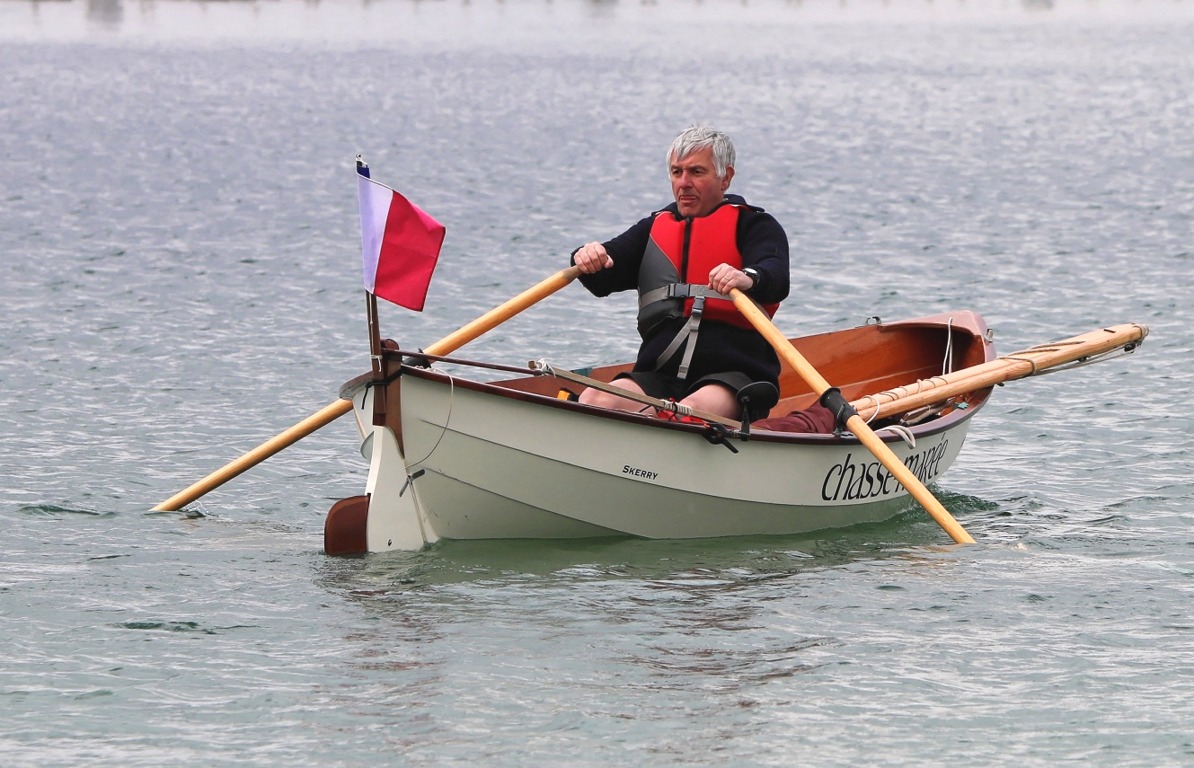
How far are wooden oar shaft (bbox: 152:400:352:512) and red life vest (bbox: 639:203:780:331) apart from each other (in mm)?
1872

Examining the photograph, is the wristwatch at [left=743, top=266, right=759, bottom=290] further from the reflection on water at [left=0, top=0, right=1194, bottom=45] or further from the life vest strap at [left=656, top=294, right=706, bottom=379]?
the reflection on water at [left=0, top=0, right=1194, bottom=45]

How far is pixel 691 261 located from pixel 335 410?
2190 millimetres

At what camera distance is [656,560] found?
8547 mm

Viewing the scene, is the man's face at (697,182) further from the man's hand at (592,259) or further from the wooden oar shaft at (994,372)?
the wooden oar shaft at (994,372)

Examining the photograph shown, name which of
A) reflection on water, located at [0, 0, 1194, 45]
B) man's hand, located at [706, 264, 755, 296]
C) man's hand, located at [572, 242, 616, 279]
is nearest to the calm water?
man's hand, located at [706, 264, 755, 296]

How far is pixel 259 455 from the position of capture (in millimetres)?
9430

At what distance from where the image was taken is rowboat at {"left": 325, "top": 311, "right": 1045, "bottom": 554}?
7.86 metres

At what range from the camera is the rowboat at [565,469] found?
7.86 meters

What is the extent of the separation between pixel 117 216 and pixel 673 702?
19.3 meters

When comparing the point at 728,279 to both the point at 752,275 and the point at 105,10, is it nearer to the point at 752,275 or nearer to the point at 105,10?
the point at 752,275

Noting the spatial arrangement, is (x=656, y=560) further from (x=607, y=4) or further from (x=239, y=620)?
(x=607, y=4)

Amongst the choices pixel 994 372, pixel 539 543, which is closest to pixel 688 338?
pixel 539 543

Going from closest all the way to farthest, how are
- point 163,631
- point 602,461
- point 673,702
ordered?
point 673,702, point 163,631, point 602,461

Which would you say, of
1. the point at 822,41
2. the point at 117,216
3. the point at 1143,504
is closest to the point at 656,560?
the point at 1143,504
